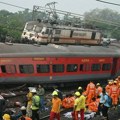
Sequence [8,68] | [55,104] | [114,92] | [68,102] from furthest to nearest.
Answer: [8,68]
[68,102]
[114,92]
[55,104]

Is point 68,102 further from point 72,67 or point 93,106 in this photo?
point 72,67

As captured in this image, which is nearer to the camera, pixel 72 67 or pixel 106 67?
pixel 72 67

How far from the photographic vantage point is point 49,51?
78.8ft

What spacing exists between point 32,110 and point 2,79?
7382mm

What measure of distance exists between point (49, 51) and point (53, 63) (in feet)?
2.91

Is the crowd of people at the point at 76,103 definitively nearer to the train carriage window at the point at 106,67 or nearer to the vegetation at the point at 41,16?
the vegetation at the point at 41,16

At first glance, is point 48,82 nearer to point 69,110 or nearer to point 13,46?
point 13,46

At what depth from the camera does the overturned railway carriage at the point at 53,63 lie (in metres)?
22.2

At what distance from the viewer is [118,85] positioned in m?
20.1

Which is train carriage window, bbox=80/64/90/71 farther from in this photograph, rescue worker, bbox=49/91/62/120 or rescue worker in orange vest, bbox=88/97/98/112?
rescue worker, bbox=49/91/62/120

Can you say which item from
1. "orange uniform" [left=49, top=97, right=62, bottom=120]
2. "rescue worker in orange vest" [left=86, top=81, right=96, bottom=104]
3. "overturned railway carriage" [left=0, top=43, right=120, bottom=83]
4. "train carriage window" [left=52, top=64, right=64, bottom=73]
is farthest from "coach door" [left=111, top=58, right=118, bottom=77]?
"orange uniform" [left=49, top=97, right=62, bottom=120]

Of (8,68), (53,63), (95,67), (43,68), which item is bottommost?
(95,67)

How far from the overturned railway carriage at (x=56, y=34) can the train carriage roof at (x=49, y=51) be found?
441 centimetres

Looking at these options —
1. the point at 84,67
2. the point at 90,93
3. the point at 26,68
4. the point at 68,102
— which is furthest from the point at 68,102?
the point at 84,67
